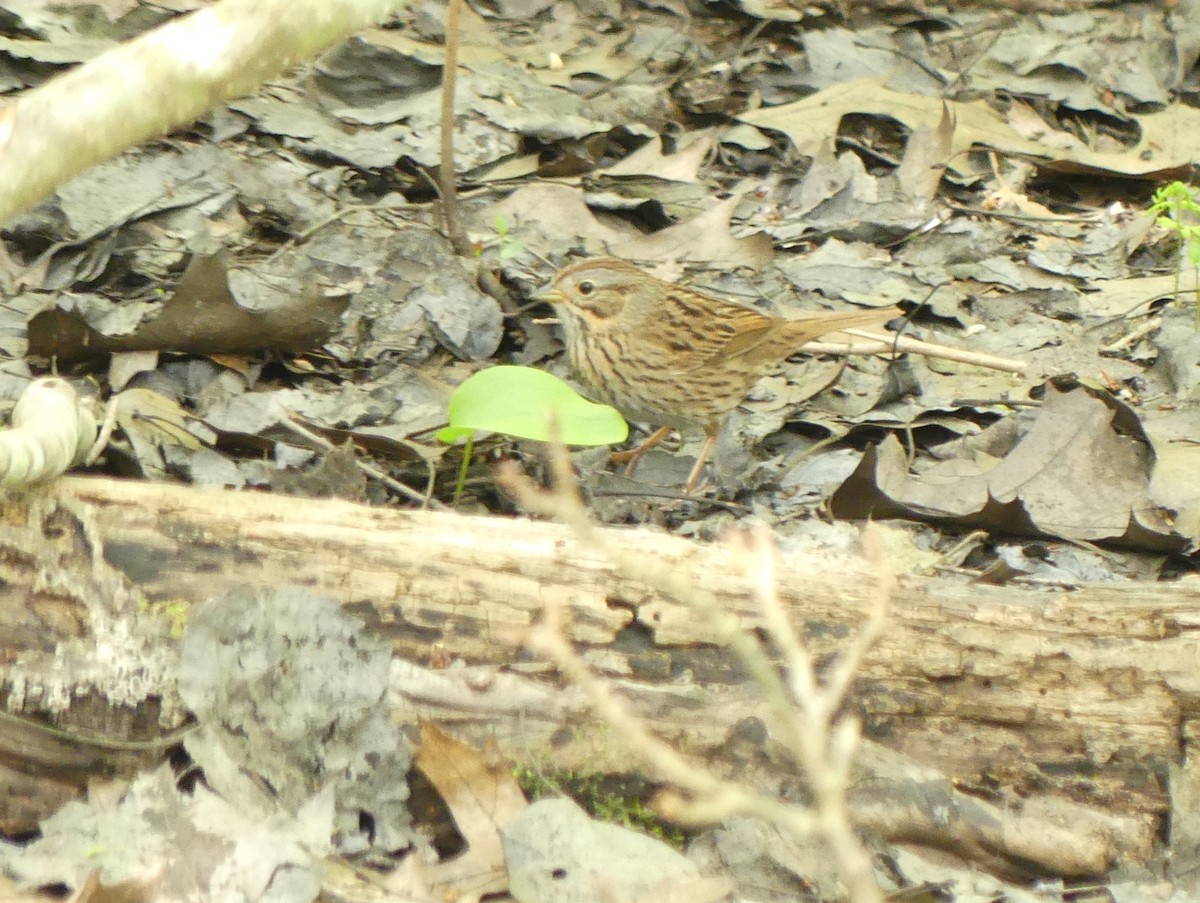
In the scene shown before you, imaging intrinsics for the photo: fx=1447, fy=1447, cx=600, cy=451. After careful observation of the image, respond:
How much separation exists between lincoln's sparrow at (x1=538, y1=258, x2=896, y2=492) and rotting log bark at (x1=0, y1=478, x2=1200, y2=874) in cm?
221

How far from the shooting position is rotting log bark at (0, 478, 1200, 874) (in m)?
2.64

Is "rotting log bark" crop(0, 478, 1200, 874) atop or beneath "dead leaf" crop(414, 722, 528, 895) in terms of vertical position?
atop

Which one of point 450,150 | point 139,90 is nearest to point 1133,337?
point 450,150

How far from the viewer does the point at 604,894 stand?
2.32 meters

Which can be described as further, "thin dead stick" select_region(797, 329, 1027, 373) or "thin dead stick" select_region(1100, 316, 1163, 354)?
"thin dead stick" select_region(1100, 316, 1163, 354)

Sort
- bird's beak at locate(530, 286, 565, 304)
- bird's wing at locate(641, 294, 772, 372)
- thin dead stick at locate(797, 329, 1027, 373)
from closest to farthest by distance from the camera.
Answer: bird's beak at locate(530, 286, 565, 304)
bird's wing at locate(641, 294, 772, 372)
thin dead stick at locate(797, 329, 1027, 373)

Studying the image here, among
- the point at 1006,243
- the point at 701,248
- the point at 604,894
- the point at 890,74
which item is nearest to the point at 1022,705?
the point at 604,894

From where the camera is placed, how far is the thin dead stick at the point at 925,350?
519 cm

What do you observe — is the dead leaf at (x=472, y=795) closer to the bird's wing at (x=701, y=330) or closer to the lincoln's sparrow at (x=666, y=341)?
the lincoln's sparrow at (x=666, y=341)

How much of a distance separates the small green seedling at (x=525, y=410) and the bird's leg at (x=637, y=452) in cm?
161

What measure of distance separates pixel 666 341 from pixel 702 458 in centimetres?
64

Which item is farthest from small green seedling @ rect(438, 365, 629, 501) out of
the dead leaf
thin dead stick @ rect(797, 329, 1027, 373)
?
thin dead stick @ rect(797, 329, 1027, 373)

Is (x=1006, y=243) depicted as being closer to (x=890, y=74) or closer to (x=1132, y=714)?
(x=890, y=74)

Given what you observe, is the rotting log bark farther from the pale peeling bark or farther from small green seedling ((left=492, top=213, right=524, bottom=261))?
small green seedling ((left=492, top=213, right=524, bottom=261))
